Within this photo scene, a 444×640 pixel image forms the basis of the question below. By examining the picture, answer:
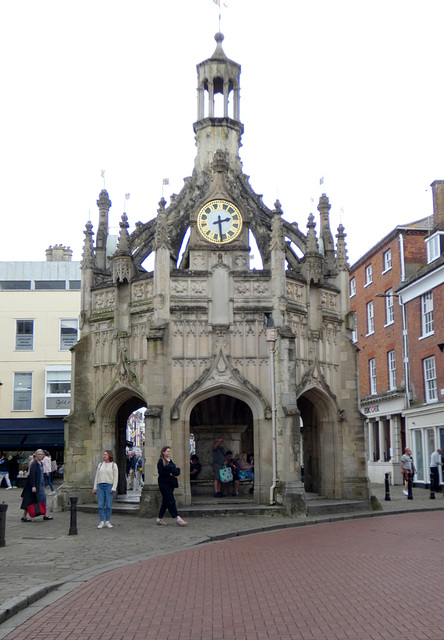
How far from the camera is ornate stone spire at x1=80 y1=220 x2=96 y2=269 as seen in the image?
2188 cm

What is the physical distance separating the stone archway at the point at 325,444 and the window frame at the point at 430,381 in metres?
11.7

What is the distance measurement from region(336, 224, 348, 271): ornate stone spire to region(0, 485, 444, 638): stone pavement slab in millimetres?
7437

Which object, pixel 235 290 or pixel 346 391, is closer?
pixel 235 290

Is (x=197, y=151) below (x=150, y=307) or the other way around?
the other way around

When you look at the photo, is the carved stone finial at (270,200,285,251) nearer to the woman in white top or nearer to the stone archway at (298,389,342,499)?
the stone archway at (298,389,342,499)

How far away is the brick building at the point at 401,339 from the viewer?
32312 mm

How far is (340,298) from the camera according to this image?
2220cm

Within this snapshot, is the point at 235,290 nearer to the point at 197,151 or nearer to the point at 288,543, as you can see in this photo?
the point at 197,151

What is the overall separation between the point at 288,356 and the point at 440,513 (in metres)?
6.58

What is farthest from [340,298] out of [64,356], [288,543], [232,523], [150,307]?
[64,356]

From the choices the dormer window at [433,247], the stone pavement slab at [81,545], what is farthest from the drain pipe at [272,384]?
the dormer window at [433,247]

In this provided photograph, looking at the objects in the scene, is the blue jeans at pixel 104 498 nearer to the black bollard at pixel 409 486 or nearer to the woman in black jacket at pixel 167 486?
the woman in black jacket at pixel 167 486

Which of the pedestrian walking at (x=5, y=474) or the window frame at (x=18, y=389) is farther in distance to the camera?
the window frame at (x=18, y=389)

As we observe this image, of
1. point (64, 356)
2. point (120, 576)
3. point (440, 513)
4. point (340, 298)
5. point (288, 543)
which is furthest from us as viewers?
point (64, 356)
